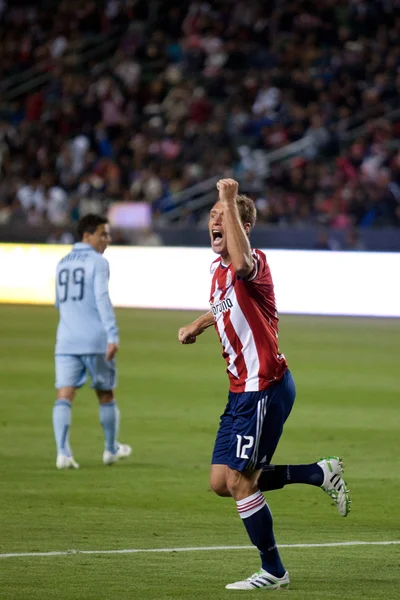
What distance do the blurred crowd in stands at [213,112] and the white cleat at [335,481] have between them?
19425 mm

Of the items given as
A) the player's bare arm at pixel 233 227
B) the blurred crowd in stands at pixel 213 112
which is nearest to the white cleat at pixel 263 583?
the player's bare arm at pixel 233 227

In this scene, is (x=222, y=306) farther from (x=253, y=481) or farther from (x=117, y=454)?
(x=117, y=454)

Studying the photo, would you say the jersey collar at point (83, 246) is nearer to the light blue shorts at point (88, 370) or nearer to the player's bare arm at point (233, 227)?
the light blue shorts at point (88, 370)

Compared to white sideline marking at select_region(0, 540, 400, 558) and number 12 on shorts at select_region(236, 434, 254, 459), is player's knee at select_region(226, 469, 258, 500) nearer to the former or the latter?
number 12 on shorts at select_region(236, 434, 254, 459)

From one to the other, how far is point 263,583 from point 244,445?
28.0 inches

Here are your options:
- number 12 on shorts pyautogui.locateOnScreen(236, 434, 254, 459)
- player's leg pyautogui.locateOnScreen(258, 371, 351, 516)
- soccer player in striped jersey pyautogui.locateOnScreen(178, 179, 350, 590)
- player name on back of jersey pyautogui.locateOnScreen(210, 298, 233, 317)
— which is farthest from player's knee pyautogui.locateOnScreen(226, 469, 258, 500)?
player name on back of jersey pyautogui.locateOnScreen(210, 298, 233, 317)

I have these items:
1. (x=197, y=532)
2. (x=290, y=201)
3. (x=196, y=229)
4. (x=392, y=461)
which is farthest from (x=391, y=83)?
(x=197, y=532)

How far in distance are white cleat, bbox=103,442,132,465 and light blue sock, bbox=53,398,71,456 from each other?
382mm

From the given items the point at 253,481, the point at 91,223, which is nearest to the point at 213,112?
the point at 91,223

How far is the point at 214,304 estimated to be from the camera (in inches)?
264

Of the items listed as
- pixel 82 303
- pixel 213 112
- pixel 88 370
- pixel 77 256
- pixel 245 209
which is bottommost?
pixel 88 370

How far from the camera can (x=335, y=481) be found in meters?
6.88

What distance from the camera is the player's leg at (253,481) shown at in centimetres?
652

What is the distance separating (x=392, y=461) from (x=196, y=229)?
16.2 m
